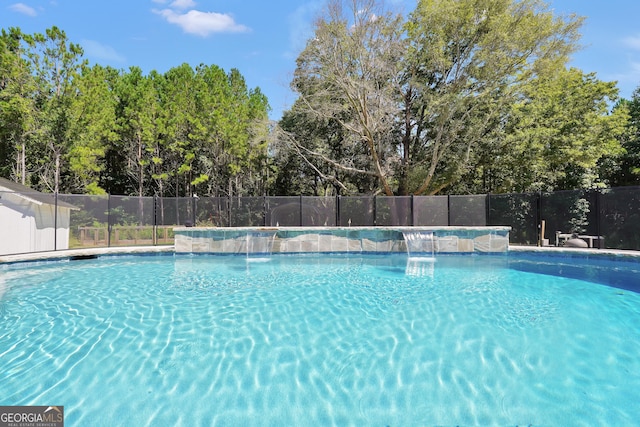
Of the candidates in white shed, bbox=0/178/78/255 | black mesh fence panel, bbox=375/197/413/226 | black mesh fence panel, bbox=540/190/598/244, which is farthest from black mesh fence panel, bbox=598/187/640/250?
white shed, bbox=0/178/78/255

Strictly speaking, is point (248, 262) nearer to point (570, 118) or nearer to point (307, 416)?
point (307, 416)

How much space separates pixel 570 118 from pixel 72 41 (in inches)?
909

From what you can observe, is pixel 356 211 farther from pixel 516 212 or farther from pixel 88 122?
pixel 88 122

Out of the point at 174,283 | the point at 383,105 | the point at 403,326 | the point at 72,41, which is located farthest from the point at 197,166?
the point at 403,326

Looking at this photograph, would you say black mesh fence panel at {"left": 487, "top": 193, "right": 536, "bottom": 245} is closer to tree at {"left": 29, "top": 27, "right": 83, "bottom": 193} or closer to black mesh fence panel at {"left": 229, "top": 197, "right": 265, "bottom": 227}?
black mesh fence panel at {"left": 229, "top": 197, "right": 265, "bottom": 227}

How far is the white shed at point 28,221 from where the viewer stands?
10.7 m

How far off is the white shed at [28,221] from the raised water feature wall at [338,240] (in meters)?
4.09

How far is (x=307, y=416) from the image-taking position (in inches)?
100.0

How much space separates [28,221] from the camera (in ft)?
37.0

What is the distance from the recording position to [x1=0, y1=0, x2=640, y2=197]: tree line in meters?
15.3

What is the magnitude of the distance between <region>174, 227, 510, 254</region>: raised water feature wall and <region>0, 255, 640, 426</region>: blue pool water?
4237 millimetres

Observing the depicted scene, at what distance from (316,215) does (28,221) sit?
9367 millimetres

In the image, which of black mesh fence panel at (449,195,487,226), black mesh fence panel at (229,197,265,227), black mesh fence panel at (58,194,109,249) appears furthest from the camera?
black mesh fence panel at (229,197,265,227)

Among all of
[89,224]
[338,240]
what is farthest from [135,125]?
[338,240]
